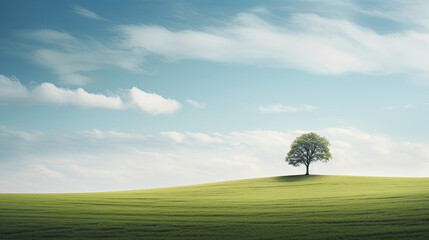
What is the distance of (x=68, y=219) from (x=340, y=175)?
43.1 metres

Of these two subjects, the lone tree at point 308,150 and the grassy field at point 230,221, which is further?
the lone tree at point 308,150

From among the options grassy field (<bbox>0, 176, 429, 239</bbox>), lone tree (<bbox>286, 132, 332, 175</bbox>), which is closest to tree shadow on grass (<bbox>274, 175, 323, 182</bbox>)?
lone tree (<bbox>286, 132, 332, 175</bbox>)

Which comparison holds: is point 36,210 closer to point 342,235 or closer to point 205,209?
point 205,209

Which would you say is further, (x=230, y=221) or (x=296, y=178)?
(x=296, y=178)

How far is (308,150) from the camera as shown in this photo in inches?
2253

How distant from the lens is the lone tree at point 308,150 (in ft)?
186

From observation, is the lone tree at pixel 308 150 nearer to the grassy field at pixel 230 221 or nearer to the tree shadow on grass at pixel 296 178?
the tree shadow on grass at pixel 296 178

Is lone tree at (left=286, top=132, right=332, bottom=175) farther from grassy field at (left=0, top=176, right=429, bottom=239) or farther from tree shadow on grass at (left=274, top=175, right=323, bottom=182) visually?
grassy field at (left=0, top=176, right=429, bottom=239)

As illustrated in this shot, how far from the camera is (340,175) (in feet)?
178

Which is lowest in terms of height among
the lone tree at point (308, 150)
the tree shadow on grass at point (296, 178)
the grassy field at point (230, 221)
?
the grassy field at point (230, 221)

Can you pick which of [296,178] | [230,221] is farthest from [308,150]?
[230,221]

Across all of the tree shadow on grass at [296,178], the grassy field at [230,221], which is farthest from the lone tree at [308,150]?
the grassy field at [230,221]

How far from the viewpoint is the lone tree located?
56.8 m

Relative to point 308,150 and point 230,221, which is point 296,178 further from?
point 230,221
